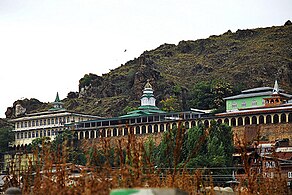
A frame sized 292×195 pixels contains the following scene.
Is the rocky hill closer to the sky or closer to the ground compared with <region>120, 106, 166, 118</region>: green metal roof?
closer to the sky

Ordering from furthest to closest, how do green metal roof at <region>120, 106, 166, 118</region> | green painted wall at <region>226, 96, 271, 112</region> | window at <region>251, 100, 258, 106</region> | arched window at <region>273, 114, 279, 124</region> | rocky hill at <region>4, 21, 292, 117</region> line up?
rocky hill at <region>4, 21, 292, 117</region>
green metal roof at <region>120, 106, 166, 118</region>
window at <region>251, 100, 258, 106</region>
green painted wall at <region>226, 96, 271, 112</region>
arched window at <region>273, 114, 279, 124</region>

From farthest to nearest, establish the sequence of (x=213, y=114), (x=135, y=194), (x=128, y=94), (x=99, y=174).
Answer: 1. (x=128, y=94)
2. (x=213, y=114)
3. (x=99, y=174)
4. (x=135, y=194)

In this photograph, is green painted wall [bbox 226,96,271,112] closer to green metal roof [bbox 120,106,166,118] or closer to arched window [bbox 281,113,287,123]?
green metal roof [bbox 120,106,166,118]

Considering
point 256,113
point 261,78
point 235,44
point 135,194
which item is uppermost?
point 235,44

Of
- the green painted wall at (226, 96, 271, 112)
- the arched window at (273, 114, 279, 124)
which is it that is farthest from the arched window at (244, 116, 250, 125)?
the green painted wall at (226, 96, 271, 112)

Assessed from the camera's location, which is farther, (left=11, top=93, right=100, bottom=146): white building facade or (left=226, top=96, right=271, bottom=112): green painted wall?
(left=11, top=93, right=100, bottom=146): white building facade

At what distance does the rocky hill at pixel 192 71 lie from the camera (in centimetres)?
12450

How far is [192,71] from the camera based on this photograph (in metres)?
154

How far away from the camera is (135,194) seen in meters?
8.61

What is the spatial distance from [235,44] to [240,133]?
84814 millimetres

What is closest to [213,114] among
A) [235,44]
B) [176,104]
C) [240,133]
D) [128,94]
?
[240,133]

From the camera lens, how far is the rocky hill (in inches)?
4902

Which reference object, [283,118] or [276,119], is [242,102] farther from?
[283,118]

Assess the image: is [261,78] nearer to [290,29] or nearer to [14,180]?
[290,29]
